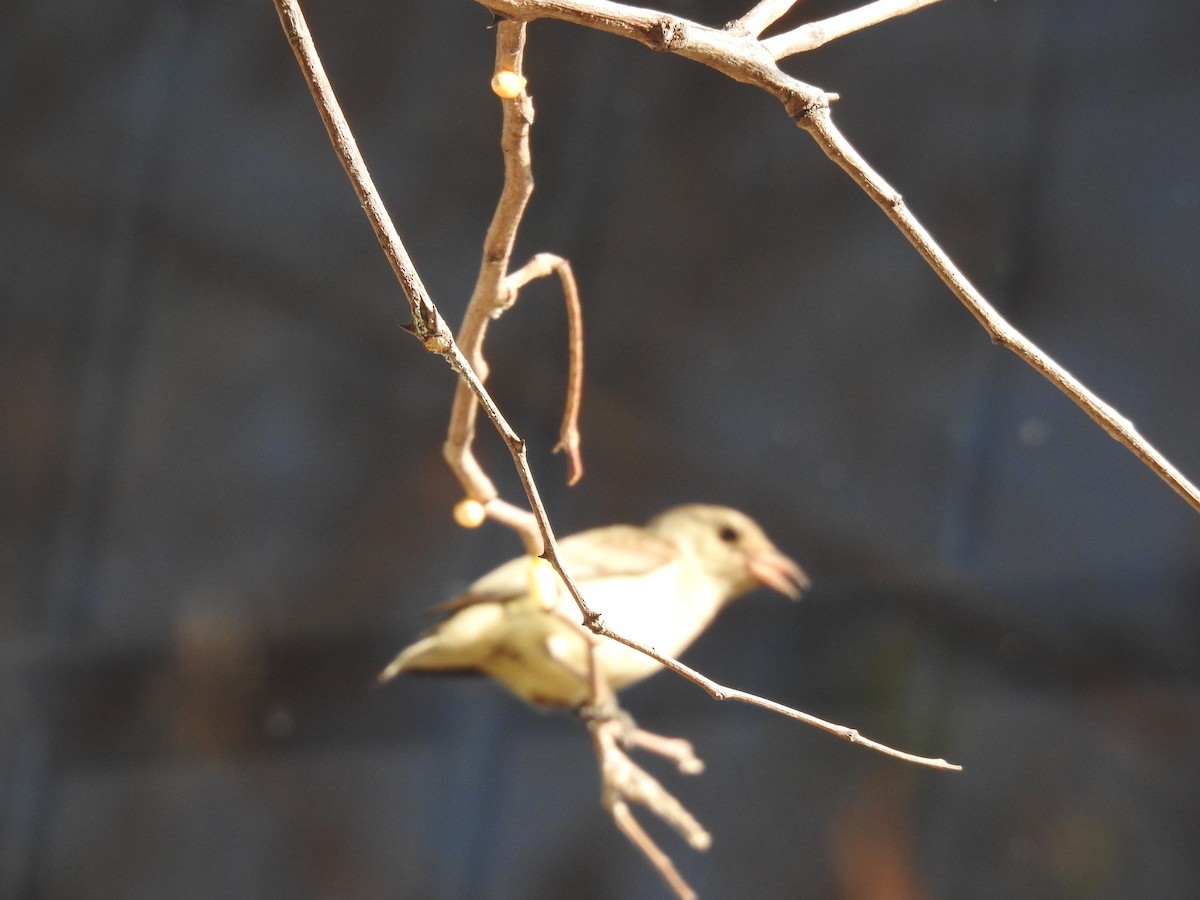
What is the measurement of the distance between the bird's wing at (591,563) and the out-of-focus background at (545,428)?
479 millimetres

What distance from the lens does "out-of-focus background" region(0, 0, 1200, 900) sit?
4.02 feet

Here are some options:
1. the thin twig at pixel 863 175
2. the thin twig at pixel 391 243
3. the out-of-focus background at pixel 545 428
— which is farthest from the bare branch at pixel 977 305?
the out-of-focus background at pixel 545 428

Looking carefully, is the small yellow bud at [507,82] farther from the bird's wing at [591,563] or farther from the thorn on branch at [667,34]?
the bird's wing at [591,563]

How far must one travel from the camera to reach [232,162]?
1.40 metres

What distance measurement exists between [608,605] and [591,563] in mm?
28

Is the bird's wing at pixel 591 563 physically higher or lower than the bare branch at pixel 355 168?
lower

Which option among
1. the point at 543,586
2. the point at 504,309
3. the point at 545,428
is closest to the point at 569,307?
the point at 504,309

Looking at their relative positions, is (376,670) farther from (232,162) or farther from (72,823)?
(232,162)

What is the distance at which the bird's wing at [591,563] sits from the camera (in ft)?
2.53

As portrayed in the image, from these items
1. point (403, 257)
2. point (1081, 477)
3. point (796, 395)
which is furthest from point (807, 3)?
point (403, 257)

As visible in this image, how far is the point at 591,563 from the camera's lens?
0.77m

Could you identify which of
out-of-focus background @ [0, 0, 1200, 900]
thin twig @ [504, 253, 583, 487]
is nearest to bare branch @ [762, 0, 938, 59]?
thin twig @ [504, 253, 583, 487]

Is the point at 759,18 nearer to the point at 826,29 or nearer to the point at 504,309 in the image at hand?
the point at 826,29

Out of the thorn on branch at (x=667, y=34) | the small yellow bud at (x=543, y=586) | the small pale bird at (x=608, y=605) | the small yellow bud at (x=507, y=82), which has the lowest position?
the small pale bird at (x=608, y=605)
